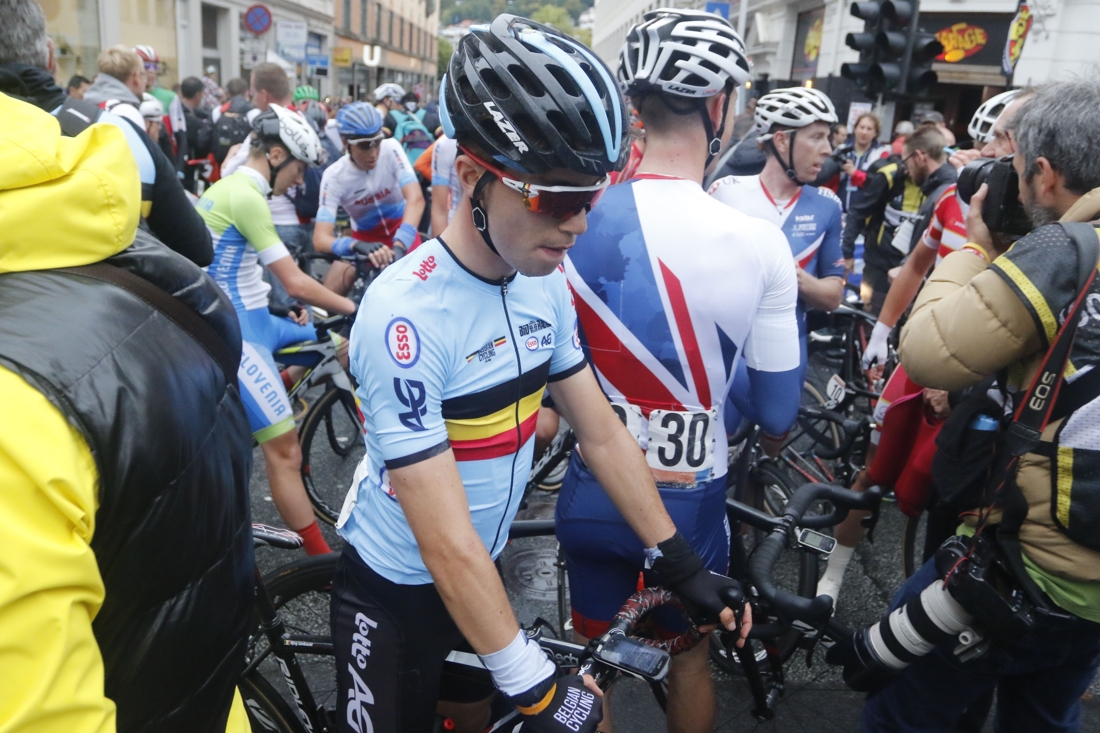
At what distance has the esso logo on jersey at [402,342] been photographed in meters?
1.57

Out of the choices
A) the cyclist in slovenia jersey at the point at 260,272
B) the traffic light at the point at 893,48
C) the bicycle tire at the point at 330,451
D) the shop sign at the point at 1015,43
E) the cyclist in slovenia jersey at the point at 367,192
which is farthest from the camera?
the shop sign at the point at 1015,43

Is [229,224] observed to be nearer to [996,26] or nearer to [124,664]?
[124,664]

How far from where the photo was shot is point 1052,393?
5.91ft

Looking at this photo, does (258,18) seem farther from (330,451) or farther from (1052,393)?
(1052,393)

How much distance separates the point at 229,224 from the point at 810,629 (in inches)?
124

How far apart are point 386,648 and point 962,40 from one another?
2127 centimetres

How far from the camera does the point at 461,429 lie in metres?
1.72

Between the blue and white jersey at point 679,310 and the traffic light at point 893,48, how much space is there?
22.1ft

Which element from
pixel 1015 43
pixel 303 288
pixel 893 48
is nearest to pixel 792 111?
pixel 303 288

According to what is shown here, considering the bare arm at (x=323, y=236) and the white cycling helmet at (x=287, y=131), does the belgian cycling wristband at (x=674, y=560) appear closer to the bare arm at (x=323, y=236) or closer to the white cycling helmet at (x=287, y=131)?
the white cycling helmet at (x=287, y=131)

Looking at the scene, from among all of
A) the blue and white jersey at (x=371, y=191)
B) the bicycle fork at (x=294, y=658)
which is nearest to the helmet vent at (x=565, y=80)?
the bicycle fork at (x=294, y=658)

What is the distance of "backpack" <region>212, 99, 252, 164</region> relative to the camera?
369 inches

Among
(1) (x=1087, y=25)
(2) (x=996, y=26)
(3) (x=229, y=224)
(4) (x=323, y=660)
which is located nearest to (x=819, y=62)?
(2) (x=996, y=26)

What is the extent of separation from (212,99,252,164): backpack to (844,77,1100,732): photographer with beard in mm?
7982
